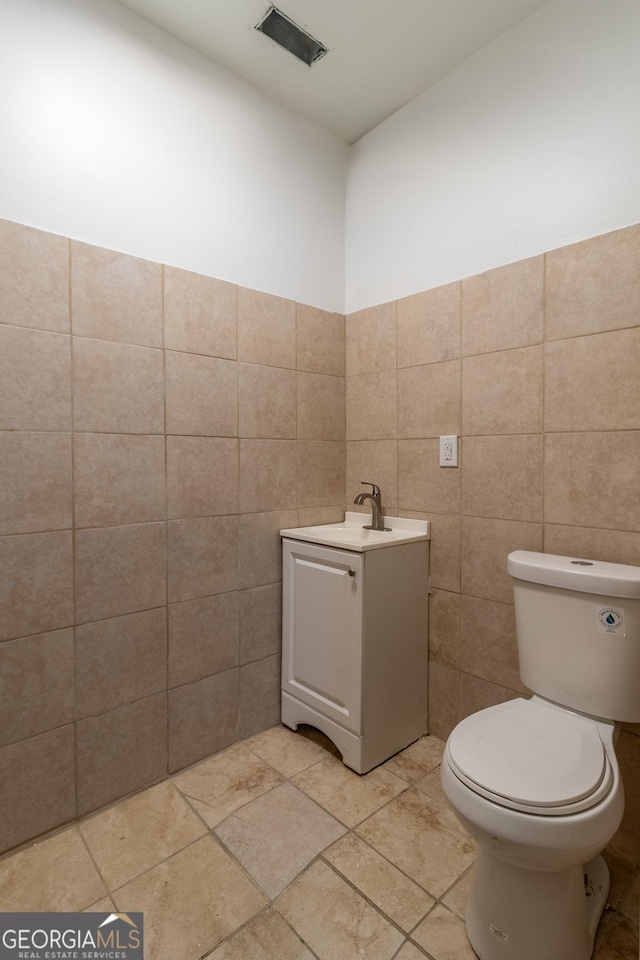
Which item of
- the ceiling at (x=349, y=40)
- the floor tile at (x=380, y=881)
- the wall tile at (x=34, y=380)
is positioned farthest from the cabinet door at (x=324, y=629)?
the ceiling at (x=349, y=40)

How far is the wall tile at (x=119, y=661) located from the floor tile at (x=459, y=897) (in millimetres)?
1029

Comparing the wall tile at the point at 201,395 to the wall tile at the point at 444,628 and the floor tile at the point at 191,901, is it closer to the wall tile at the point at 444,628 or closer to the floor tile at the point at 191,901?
the wall tile at the point at 444,628

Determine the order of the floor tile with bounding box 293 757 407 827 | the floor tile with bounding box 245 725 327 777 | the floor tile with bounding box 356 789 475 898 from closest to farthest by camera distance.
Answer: the floor tile with bounding box 356 789 475 898
the floor tile with bounding box 293 757 407 827
the floor tile with bounding box 245 725 327 777

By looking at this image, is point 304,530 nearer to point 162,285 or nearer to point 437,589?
point 437,589

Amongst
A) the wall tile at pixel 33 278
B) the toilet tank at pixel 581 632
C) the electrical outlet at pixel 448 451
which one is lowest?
the toilet tank at pixel 581 632

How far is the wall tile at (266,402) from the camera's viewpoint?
71.9 inches

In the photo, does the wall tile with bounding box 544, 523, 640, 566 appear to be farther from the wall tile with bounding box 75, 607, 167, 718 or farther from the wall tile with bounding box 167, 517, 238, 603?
the wall tile with bounding box 75, 607, 167, 718

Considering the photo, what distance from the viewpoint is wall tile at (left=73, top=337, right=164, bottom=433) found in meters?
1.44

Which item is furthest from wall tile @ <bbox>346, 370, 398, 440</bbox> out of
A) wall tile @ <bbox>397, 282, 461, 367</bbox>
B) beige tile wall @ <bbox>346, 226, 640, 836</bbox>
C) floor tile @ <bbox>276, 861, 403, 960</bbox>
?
floor tile @ <bbox>276, 861, 403, 960</bbox>

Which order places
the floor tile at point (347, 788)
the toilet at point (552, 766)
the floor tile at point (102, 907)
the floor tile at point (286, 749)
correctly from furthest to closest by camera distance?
the floor tile at point (286, 749), the floor tile at point (347, 788), the floor tile at point (102, 907), the toilet at point (552, 766)

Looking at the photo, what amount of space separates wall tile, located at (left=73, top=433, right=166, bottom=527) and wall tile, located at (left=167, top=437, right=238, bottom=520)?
1.6 inches

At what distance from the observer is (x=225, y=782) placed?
5.33ft

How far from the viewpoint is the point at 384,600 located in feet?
5.61

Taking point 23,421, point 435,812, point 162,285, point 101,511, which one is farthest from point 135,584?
point 435,812
